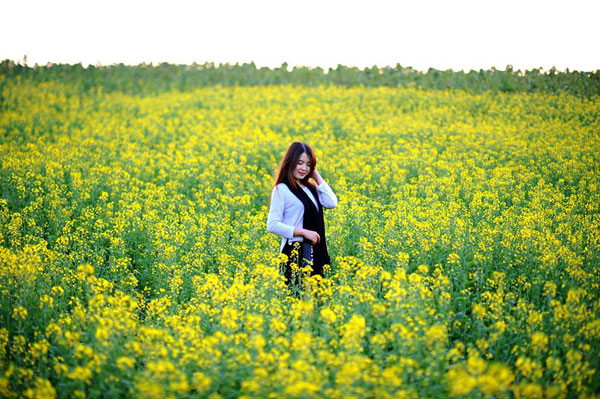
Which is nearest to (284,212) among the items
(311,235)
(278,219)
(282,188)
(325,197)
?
(278,219)

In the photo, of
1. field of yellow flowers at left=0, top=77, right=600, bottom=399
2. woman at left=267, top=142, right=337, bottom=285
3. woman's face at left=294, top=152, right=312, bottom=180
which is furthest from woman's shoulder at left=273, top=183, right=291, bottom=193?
field of yellow flowers at left=0, top=77, right=600, bottom=399

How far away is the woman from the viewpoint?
4945 millimetres

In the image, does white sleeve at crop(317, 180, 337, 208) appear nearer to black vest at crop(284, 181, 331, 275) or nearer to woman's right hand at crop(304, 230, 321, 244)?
black vest at crop(284, 181, 331, 275)

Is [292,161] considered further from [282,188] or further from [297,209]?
[297,209]

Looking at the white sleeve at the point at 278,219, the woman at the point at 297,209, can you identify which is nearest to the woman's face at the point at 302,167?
the woman at the point at 297,209

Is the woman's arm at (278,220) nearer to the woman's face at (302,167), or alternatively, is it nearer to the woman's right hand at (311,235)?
the woman's right hand at (311,235)

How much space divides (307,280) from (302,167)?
1201 millimetres

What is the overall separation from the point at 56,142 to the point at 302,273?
1138 centimetres

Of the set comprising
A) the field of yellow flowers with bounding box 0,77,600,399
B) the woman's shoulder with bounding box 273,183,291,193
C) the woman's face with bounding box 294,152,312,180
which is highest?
the woman's face with bounding box 294,152,312,180

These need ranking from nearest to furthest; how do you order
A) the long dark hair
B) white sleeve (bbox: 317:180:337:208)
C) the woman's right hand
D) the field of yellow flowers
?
1. the field of yellow flowers
2. the woman's right hand
3. the long dark hair
4. white sleeve (bbox: 317:180:337:208)

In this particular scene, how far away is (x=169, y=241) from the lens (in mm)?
6785

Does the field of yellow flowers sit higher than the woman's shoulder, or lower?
lower

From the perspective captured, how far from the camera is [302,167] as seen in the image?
199 inches

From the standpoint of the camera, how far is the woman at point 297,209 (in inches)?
195
